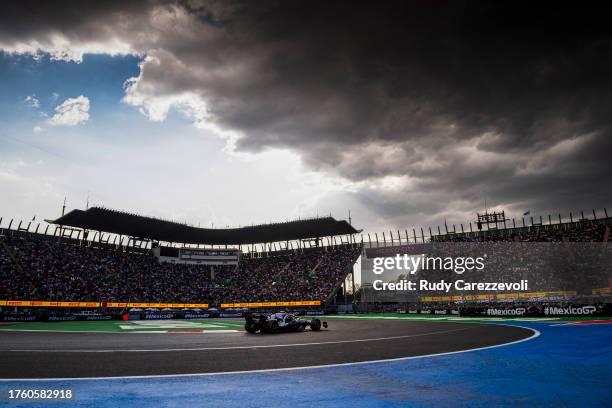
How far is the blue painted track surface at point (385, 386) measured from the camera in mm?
5941

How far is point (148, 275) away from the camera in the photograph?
217ft

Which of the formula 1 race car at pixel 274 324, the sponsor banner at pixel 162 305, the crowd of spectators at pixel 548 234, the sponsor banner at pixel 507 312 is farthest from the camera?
the crowd of spectators at pixel 548 234

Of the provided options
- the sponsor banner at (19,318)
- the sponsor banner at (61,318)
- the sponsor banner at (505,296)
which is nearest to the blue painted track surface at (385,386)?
the sponsor banner at (61,318)

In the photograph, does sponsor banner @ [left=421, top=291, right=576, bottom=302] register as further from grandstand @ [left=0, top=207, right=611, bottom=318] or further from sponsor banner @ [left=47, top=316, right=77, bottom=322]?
sponsor banner @ [left=47, top=316, right=77, bottom=322]

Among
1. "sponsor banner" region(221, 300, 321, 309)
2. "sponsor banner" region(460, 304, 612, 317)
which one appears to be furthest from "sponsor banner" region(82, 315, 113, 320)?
"sponsor banner" region(460, 304, 612, 317)

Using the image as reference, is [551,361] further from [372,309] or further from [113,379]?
[372,309]

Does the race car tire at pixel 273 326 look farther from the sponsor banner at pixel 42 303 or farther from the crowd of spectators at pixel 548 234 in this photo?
the crowd of spectators at pixel 548 234

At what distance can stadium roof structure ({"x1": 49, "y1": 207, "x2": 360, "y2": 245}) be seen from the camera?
59.2m

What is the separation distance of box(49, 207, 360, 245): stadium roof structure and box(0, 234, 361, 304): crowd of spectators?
16.1ft

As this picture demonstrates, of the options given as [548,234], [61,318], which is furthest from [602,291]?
[61,318]

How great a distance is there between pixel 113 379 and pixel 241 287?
215ft

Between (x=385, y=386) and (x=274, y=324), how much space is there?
1686cm

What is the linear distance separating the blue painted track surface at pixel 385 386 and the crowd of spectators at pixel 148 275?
165 feet

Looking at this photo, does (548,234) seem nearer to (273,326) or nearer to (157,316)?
(273,326)
